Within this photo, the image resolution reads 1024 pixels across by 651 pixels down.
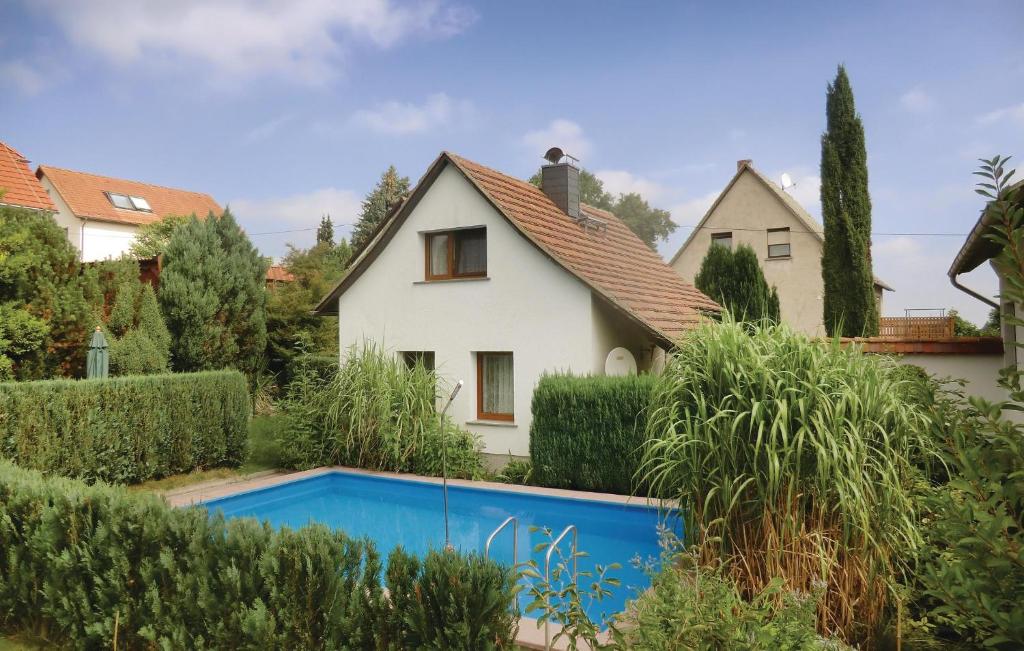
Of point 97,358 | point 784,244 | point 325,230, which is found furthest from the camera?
point 325,230

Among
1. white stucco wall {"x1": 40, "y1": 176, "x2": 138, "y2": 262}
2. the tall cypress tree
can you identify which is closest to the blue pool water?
the tall cypress tree

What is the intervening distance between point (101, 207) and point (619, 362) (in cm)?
3104

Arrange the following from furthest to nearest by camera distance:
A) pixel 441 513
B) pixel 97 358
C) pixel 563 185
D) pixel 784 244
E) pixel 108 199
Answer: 1. pixel 108 199
2. pixel 784 244
3. pixel 563 185
4. pixel 97 358
5. pixel 441 513

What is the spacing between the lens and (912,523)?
5.22m

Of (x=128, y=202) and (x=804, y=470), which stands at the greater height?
(x=128, y=202)

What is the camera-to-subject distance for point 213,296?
16.6m

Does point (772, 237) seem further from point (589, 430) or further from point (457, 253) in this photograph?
point (589, 430)

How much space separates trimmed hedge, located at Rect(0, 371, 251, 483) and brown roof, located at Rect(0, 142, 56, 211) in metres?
9.48

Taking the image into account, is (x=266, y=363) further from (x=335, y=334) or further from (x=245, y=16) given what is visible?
(x=245, y=16)

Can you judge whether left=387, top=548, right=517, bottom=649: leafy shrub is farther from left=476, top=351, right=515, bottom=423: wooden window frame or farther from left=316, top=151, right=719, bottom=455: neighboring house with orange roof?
left=476, top=351, right=515, bottom=423: wooden window frame

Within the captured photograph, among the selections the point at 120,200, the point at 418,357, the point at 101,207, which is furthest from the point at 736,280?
the point at 120,200

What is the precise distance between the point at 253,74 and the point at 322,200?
34.4m

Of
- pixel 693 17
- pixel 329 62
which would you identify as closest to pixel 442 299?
pixel 329 62

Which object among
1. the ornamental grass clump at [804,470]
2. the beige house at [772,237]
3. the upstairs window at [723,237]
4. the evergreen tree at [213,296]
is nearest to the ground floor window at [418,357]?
the evergreen tree at [213,296]
